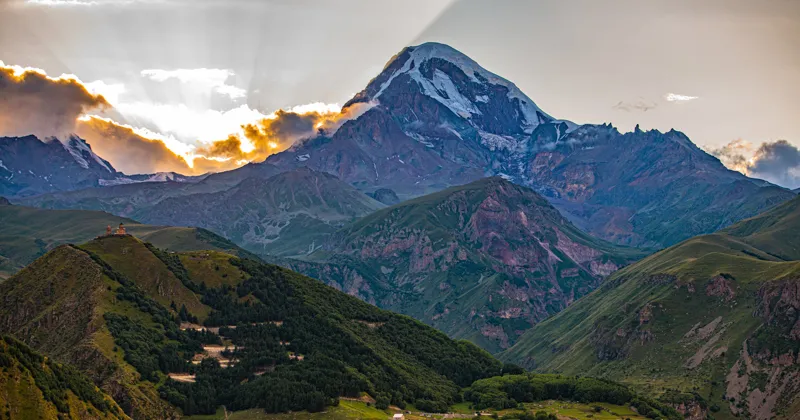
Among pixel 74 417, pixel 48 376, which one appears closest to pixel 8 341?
pixel 48 376

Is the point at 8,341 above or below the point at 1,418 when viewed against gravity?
above

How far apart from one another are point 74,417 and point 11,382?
1652 cm

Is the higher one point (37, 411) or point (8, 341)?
point (8, 341)

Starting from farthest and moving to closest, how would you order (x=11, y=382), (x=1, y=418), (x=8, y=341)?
1. (x=8, y=341)
2. (x=11, y=382)
3. (x=1, y=418)

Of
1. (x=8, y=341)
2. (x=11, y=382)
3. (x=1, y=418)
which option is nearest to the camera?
(x=1, y=418)

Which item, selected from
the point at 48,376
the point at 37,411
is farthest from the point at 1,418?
the point at 48,376

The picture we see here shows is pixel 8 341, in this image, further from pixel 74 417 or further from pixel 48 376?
pixel 74 417

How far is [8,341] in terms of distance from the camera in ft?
655

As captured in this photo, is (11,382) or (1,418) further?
(11,382)

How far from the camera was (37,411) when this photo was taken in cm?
18500

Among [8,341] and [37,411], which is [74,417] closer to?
[37,411]

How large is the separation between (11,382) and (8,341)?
53.5 ft

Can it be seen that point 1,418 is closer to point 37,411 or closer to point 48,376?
point 37,411

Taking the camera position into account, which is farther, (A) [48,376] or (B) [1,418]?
(A) [48,376]
